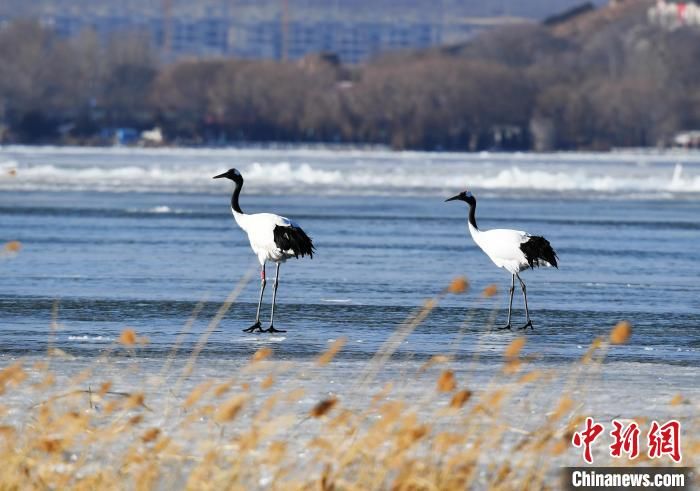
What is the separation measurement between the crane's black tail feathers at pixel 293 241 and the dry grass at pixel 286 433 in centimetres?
236

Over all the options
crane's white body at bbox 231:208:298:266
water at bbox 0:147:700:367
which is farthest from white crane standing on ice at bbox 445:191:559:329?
crane's white body at bbox 231:208:298:266

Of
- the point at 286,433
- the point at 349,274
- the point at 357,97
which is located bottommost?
the point at 357,97

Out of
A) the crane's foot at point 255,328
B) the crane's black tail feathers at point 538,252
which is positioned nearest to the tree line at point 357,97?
the crane's black tail feathers at point 538,252

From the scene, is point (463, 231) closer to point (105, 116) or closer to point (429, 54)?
point (105, 116)

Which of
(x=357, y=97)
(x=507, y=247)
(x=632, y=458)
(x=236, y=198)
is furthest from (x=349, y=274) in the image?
(x=357, y=97)

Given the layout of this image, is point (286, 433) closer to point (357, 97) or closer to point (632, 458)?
point (632, 458)

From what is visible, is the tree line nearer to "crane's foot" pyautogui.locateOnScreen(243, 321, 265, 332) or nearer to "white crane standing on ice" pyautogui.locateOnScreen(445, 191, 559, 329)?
"white crane standing on ice" pyautogui.locateOnScreen(445, 191, 559, 329)

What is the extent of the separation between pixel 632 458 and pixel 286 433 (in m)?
1.80

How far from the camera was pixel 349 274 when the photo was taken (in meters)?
17.4

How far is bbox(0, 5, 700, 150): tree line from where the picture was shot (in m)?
132

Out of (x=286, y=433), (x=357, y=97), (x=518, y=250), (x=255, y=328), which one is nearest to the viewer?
(x=286, y=433)

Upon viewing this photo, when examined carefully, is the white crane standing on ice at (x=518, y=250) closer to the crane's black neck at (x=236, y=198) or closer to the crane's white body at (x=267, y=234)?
the crane's white body at (x=267, y=234)

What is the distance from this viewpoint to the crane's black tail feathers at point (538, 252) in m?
13.2

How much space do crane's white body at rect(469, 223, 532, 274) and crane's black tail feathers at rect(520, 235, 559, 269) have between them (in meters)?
0.04
